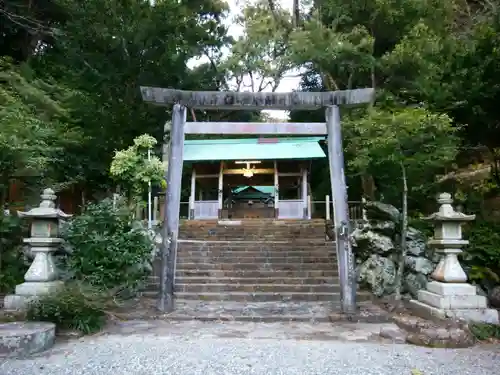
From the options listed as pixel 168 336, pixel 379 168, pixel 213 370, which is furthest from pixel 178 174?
pixel 379 168

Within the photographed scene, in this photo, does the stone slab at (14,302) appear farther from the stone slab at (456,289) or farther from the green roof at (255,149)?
the green roof at (255,149)

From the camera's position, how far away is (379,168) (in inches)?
319

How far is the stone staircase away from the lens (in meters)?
7.68

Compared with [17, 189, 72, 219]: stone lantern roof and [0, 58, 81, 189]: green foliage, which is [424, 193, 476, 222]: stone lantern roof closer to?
[17, 189, 72, 219]: stone lantern roof

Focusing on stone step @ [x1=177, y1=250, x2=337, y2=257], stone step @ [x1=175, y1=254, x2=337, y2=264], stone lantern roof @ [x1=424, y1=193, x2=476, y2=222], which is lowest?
stone step @ [x1=175, y1=254, x2=337, y2=264]

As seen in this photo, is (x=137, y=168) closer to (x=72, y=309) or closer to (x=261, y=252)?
(x=261, y=252)

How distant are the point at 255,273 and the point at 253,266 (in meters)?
0.39

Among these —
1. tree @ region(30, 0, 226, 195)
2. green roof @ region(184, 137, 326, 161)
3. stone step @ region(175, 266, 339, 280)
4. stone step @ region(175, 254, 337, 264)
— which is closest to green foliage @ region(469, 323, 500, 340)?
stone step @ region(175, 266, 339, 280)

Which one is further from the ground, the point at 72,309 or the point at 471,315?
the point at 72,309

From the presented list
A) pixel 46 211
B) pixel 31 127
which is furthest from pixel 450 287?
pixel 31 127

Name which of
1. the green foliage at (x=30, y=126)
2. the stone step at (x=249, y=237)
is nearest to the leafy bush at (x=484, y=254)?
the stone step at (x=249, y=237)

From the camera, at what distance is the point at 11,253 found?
7.74 metres

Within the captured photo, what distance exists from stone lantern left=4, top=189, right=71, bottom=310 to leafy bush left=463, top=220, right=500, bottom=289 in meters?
7.30

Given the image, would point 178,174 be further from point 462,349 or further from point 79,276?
point 462,349
